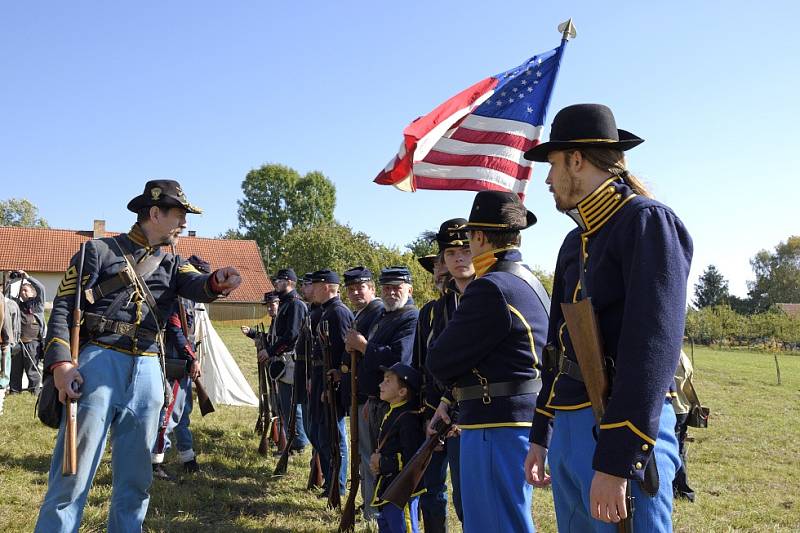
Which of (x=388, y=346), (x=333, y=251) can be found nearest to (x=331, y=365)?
(x=388, y=346)

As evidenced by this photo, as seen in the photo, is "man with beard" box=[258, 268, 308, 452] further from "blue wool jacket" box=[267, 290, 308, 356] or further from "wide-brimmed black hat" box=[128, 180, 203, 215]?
"wide-brimmed black hat" box=[128, 180, 203, 215]

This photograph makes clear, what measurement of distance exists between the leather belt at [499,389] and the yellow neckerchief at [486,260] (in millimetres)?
585

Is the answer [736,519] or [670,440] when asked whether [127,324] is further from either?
[736,519]

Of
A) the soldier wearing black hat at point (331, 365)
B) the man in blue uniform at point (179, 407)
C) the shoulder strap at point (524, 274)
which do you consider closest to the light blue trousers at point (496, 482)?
the shoulder strap at point (524, 274)

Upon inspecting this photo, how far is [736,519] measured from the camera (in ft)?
21.2

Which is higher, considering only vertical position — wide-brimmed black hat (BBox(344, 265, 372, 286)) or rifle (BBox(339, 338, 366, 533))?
wide-brimmed black hat (BBox(344, 265, 372, 286))

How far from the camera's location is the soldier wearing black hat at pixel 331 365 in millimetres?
6809

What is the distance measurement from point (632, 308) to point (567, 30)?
446cm

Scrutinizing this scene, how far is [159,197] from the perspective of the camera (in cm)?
418

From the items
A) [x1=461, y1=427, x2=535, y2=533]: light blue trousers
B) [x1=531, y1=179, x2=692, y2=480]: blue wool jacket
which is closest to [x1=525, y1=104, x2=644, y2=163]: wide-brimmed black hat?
[x1=531, y1=179, x2=692, y2=480]: blue wool jacket

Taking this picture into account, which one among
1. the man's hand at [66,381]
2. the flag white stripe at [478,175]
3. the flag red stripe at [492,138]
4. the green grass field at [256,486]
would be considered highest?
the flag red stripe at [492,138]

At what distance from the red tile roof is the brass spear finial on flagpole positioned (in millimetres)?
38519

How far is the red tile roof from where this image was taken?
45.3 meters

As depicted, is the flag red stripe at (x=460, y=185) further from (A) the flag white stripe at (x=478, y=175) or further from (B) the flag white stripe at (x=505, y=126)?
(B) the flag white stripe at (x=505, y=126)
